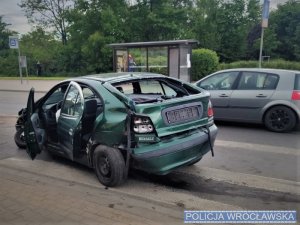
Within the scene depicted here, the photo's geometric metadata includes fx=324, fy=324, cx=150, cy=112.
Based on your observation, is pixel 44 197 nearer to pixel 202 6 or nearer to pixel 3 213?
pixel 3 213

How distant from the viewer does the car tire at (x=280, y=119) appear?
7.37 meters

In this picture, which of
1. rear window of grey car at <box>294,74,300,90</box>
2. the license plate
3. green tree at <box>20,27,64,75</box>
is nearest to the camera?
the license plate

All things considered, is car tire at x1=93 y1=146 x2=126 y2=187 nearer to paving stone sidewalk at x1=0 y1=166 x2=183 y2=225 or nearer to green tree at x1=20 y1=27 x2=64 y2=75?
paving stone sidewalk at x1=0 y1=166 x2=183 y2=225

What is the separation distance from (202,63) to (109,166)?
67.2ft

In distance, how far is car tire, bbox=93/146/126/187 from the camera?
4207 millimetres

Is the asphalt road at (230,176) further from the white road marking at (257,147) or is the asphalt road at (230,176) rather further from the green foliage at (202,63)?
the green foliage at (202,63)

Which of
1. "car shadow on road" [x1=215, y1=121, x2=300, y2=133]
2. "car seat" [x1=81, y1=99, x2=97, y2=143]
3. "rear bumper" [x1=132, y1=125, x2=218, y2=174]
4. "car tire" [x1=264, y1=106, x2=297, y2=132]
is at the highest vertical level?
"car seat" [x1=81, y1=99, x2=97, y2=143]

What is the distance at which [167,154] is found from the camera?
406 cm

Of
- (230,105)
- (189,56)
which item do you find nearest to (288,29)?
(189,56)

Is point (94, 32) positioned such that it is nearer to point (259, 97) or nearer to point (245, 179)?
point (259, 97)

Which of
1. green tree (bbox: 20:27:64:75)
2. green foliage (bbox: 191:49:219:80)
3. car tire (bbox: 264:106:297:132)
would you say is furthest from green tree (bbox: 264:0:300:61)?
car tire (bbox: 264:106:297:132)

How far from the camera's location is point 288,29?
54.8 metres

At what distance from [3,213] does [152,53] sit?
1505 cm

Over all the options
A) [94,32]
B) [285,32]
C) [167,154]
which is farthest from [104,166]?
[285,32]
